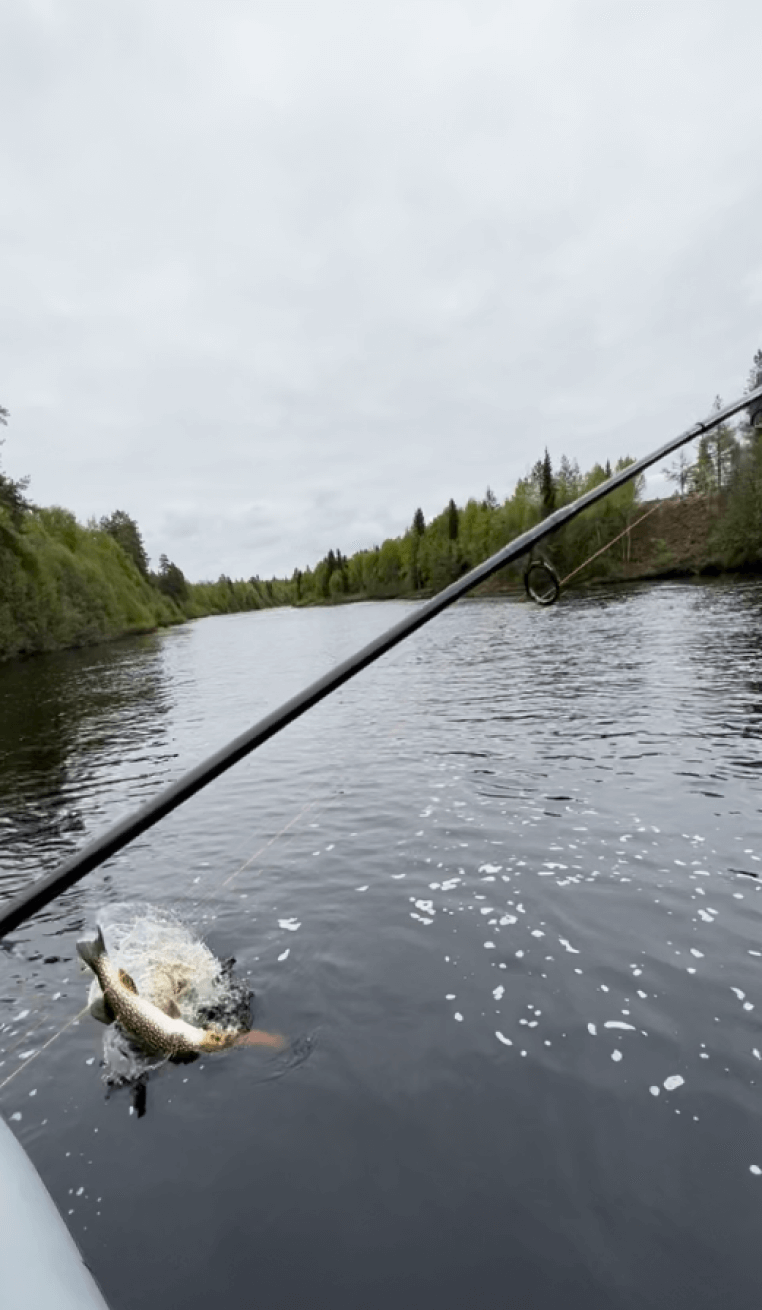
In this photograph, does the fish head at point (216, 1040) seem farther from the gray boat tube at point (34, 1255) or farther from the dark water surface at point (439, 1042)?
the gray boat tube at point (34, 1255)

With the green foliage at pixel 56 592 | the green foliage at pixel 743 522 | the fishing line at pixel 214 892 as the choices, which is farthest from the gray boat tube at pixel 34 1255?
the green foliage at pixel 743 522

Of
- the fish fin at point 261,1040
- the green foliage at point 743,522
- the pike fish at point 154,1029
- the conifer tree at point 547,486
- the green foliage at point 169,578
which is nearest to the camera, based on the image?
the pike fish at point 154,1029

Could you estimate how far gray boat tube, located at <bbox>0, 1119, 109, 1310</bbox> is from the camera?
2.54 metres

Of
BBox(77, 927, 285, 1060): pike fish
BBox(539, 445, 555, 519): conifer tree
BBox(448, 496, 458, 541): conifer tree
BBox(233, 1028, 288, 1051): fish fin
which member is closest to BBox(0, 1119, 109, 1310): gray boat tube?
BBox(77, 927, 285, 1060): pike fish

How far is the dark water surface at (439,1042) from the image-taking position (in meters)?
4.99

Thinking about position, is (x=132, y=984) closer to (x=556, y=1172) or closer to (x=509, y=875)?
(x=556, y=1172)

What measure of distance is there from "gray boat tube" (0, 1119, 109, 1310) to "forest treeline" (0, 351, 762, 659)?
4.62m

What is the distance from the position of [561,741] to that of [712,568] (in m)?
86.1

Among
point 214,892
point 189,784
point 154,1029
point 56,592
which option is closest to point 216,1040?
point 154,1029

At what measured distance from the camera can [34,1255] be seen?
2715mm

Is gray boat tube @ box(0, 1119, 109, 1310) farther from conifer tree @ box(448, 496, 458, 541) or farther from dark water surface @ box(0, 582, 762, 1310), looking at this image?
conifer tree @ box(448, 496, 458, 541)

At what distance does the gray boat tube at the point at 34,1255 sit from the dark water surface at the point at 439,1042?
269 centimetres

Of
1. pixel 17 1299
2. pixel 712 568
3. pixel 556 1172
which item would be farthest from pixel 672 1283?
pixel 712 568

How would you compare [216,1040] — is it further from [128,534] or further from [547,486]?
[128,534]
